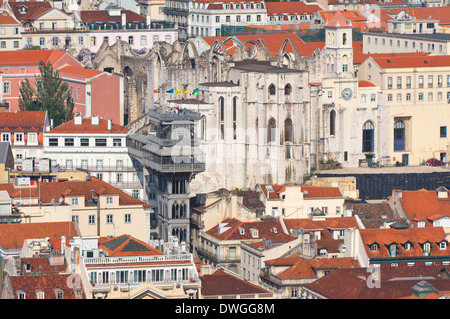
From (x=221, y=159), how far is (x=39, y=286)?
163ft

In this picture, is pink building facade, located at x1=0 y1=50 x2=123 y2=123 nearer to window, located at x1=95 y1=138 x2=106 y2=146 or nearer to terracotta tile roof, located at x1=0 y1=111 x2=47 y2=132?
terracotta tile roof, located at x1=0 y1=111 x2=47 y2=132

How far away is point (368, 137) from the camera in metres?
117

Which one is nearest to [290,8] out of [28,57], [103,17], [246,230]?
[103,17]

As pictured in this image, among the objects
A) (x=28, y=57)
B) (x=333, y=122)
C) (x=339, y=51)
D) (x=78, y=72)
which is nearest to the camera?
(x=333, y=122)

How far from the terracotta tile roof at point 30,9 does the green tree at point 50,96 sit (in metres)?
21.9

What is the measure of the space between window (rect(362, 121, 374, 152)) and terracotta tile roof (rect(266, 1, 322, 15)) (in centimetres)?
4872

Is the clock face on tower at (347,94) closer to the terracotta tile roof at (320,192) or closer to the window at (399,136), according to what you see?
the window at (399,136)

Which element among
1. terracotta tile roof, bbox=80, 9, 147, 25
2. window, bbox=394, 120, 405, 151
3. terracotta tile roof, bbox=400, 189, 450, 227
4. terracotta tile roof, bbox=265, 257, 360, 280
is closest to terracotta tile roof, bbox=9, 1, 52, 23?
terracotta tile roof, bbox=80, 9, 147, 25

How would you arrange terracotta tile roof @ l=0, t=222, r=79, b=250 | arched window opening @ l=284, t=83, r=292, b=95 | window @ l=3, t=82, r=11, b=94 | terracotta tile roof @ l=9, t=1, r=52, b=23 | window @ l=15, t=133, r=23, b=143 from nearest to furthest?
1. terracotta tile roof @ l=0, t=222, r=79, b=250
2. arched window opening @ l=284, t=83, r=292, b=95
3. window @ l=15, t=133, r=23, b=143
4. window @ l=3, t=82, r=11, b=94
5. terracotta tile roof @ l=9, t=1, r=52, b=23

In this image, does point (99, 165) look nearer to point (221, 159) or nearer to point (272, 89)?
point (221, 159)

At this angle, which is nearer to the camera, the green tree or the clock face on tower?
the clock face on tower

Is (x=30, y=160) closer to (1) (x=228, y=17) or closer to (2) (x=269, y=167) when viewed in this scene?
(2) (x=269, y=167)

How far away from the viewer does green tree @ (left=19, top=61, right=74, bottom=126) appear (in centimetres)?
11656
